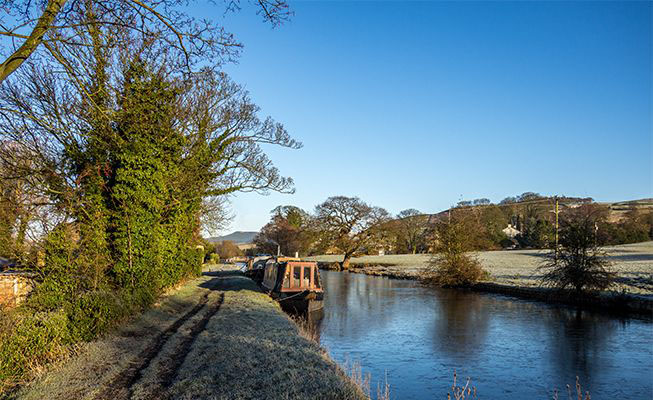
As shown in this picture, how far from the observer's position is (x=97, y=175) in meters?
12.6

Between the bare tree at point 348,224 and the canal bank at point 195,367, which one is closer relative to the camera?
the canal bank at point 195,367

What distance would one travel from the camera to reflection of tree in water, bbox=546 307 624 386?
417 inches

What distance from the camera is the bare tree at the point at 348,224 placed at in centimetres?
4997

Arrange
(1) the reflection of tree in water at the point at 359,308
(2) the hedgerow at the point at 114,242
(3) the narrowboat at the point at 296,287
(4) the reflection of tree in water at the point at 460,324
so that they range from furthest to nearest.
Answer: (3) the narrowboat at the point at 296,287, (1) the reflection of tree in water at the point at 359,308, (4) the reflection of tree in water at the point at 460,324, (2) the hedgerow at the point at 114,242

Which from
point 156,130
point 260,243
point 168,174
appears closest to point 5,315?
point 156,130

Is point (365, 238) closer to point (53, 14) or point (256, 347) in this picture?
point (256, 347)

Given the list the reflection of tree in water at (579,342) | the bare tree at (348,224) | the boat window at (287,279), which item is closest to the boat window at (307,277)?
the boat window at (287,279)

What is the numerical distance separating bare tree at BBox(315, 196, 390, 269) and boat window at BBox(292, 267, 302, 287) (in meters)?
28.6

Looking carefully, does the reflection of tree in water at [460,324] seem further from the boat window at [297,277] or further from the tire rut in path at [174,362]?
the tire rut in path at [174,362]

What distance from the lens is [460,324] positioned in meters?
16.4

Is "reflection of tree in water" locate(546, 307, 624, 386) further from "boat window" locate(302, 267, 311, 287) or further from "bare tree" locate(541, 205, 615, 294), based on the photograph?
"boat window" locate(302, 267, 311, 287)

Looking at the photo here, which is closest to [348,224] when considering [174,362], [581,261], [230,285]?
[230,285]

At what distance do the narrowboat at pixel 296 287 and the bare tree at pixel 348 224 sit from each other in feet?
89.1

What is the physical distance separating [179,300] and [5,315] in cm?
979
